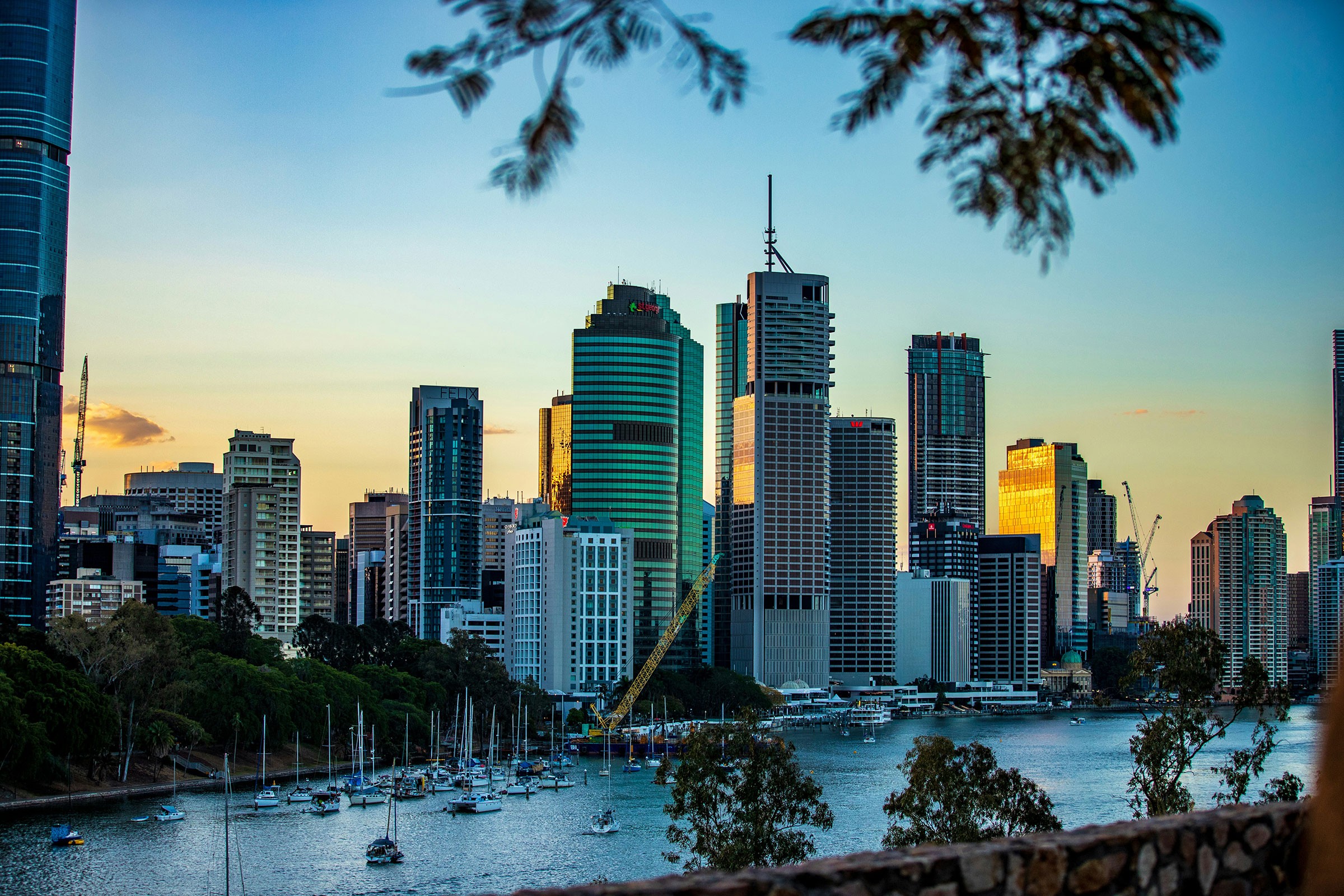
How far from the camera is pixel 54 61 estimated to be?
169875 mm

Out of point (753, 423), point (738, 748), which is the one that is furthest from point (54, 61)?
point (738, 748)

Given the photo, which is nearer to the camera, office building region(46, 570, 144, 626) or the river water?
the river water

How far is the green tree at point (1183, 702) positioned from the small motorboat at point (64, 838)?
126ft

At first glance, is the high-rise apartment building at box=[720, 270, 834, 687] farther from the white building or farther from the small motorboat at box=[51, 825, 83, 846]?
the small motorboat at box=[51, 825, 83, 846]

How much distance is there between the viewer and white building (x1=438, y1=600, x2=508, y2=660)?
167 meters

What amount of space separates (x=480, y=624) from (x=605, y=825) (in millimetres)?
105876

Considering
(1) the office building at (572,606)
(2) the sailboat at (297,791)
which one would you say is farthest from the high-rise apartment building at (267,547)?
(2) the sailboat at (297,791)

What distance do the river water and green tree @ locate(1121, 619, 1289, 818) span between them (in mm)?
22312

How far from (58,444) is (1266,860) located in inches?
7004

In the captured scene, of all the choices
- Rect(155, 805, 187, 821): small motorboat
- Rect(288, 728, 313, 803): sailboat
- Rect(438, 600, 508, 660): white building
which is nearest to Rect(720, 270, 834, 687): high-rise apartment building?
Rect(438, 600, 508, 660): white building

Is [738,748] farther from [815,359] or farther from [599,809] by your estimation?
[815,359]

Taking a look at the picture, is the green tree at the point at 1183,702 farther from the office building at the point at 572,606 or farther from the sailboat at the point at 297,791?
the office building at the point at 572,606

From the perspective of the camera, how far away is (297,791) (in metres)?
74.3

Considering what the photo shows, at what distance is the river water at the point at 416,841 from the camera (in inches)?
1949
